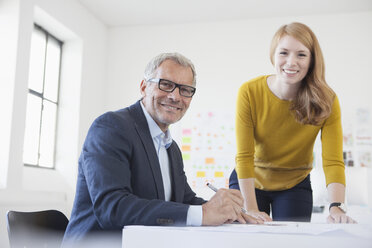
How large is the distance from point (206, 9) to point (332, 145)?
12.3 feet

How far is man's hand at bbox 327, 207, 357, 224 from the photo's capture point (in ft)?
4.35

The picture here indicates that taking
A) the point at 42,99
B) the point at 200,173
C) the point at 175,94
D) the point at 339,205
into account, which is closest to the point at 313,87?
the point at 339,205

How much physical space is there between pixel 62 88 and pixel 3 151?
144cm

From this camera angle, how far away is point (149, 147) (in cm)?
127

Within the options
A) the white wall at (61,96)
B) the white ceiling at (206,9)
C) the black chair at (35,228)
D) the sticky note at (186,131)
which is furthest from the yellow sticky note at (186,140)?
the black chair at (35,228)

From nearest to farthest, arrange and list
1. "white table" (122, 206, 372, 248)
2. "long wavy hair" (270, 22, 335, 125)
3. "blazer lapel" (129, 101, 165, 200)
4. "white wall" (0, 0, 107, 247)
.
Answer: "white table" (122, 206, 372, 248) → "blazer lapel" (129, 101, 165, 200) → "long wavy hair" (270, 22, 335, 125) → "white wall" (0, 0, 107, 247)

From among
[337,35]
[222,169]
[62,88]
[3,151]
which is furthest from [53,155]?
[337,35]

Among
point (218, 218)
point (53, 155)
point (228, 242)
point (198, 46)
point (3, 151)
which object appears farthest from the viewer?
point (198, 46)

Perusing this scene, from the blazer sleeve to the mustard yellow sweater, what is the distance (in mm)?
662

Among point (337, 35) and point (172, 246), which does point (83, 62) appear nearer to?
point (337, 35)

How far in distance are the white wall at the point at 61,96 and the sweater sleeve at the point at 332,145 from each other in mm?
2953

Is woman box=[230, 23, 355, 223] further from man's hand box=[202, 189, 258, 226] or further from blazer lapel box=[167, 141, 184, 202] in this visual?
man's hand box=[202, 189, 258, 226]

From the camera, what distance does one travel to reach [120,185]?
1.07 metres

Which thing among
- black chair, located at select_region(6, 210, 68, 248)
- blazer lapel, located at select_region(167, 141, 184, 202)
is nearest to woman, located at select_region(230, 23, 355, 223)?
blazer lapel, located at select_region(167, 141, 184, 202)
